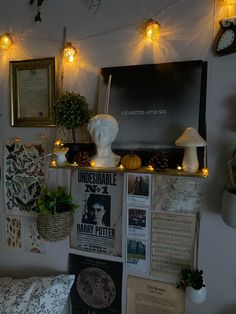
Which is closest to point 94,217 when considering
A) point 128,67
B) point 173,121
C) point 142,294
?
point 142,294

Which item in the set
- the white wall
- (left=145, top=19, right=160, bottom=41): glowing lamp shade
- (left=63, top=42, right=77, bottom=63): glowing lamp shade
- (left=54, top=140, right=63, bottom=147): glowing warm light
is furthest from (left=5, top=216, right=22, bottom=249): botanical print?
(left=145, top=19, right=160, bottom=41): glowing lamp shade

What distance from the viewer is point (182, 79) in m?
1.10

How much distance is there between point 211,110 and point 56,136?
0.73 metres

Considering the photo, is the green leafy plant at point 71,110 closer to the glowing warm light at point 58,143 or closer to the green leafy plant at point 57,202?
the glowing warm light at point 58,143

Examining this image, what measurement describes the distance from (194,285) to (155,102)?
29.7 inches

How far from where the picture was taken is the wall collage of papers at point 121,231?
115 centimetres

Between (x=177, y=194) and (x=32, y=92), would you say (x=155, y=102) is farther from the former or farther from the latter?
(x=32, y=92)

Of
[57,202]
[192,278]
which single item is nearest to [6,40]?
[57,202]

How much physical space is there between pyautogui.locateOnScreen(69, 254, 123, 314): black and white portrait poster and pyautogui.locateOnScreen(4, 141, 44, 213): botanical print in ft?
1.23

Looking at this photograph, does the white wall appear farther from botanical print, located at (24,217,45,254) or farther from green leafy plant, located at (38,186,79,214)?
green leafy plant, located at (38,186,79,214)

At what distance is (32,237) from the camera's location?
144 cm

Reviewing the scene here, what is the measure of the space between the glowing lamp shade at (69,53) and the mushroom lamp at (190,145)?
63 centimetres

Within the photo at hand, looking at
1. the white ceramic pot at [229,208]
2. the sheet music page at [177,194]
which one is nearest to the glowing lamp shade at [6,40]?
the sheet music page at [177,194]

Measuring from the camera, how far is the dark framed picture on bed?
1080 millimetres
